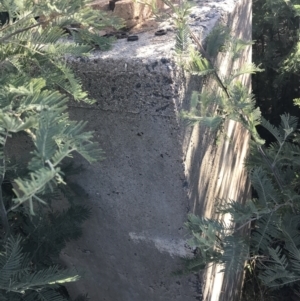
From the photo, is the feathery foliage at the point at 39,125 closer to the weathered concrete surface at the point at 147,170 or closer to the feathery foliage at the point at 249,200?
the weathered concrete surface at the point at 147,170

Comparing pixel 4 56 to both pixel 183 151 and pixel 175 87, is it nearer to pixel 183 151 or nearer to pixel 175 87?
pixel 175 87

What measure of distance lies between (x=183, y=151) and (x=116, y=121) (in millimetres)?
236

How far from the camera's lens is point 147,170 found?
1.48 metres

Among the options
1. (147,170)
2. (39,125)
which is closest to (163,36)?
(147,170)

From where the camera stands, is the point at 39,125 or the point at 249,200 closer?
the point at 39,125

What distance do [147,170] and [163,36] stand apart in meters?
0.43

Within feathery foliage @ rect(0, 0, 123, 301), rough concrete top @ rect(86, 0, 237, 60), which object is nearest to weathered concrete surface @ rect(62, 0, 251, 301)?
rough concrete top @ rect(86, 0, 237, 60)

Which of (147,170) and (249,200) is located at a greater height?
(147,170)

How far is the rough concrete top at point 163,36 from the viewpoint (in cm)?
135

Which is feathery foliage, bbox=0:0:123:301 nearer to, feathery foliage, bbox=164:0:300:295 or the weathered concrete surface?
the weathered concrete surface

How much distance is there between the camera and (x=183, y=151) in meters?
1.38

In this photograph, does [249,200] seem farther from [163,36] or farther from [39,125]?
[39,125]

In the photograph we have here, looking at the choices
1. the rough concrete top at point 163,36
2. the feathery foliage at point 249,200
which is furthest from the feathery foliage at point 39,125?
the feathery foliage at point 249,200

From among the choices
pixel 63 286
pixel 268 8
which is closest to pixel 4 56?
pixel 63 286
